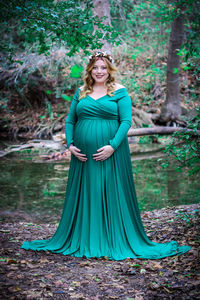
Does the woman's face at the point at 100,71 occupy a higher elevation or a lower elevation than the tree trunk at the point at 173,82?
lower

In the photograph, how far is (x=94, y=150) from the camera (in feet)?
11.9

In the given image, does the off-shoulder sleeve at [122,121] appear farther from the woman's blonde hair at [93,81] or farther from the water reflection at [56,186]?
the water reflection at [56,186]

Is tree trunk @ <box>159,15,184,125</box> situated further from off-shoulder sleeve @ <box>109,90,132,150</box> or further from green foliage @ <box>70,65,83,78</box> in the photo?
off-shoulder sleeve @ <box>109,90,132,150</box>

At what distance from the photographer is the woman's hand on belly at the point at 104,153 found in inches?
139

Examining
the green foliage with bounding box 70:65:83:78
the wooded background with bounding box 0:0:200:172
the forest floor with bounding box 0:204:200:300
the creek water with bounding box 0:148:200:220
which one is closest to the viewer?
the forest floor with bounding box 0:204:200:300

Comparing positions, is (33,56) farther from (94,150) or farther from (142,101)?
(94,150)

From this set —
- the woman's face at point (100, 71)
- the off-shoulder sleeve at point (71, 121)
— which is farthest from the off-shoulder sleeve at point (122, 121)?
the off-shoulder sleeve at point (71, 121)

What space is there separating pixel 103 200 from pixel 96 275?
0.80 m

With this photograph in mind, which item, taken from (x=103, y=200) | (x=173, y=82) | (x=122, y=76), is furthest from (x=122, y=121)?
(x=122, y=76)

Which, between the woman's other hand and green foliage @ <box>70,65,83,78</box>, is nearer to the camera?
the woman's other hand

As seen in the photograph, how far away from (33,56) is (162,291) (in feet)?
30.2

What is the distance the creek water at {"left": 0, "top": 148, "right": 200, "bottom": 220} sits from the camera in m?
6.43

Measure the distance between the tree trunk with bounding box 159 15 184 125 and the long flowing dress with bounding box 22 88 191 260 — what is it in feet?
25.5

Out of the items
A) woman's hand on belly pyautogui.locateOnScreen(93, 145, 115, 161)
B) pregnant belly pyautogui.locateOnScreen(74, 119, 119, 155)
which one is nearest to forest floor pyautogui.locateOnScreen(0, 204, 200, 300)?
woman's hand on belly pyautogui.locateOnScreen(93, 145, 115, 161)
